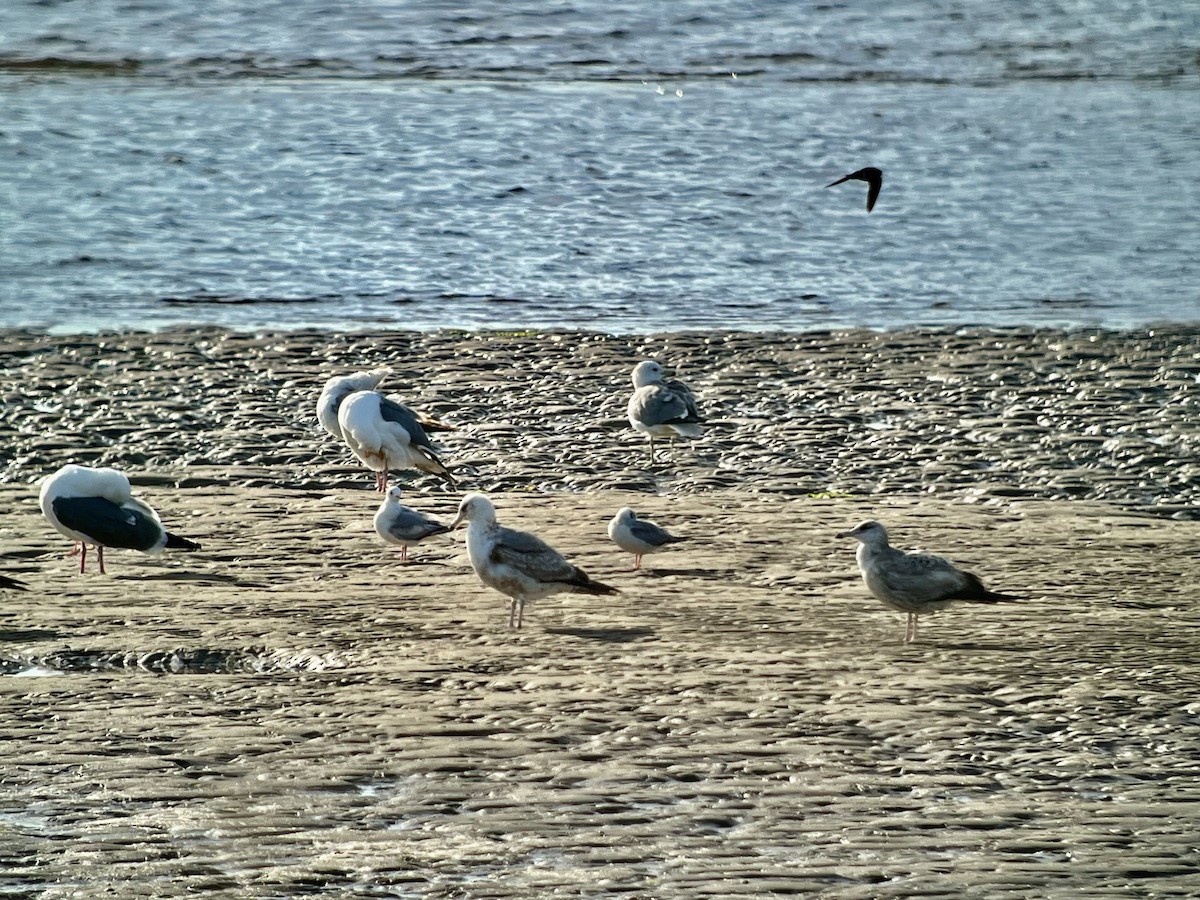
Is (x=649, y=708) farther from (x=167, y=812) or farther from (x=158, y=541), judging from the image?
(x=158, y=541)

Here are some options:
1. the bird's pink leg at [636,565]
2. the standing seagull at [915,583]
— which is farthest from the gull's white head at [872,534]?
the bird's pink leg at [636,565]

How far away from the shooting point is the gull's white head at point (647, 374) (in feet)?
37.5

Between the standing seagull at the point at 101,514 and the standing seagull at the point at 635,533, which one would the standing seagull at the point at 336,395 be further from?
the standing seagull at the point at 635,533

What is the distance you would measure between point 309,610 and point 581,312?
6.87 metres

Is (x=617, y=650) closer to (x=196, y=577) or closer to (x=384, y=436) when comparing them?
(x=196, y=577)

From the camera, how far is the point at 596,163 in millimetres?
20812

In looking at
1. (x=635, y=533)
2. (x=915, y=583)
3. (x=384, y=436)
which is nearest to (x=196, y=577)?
(x=384, y=436)

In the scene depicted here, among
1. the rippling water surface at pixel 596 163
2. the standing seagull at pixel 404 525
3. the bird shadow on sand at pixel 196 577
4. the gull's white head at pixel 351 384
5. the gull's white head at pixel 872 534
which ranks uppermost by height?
the rippling water surface at pixel 596 163

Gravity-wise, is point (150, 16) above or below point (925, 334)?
above

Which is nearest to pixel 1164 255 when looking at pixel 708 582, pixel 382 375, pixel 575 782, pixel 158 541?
pixel 382 375

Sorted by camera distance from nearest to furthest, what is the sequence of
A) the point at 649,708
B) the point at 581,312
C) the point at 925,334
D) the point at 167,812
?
the point at 167,812, the point at 649,708, the point at 925,334, the point at 581,312

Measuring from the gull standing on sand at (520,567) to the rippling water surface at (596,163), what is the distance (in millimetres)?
6113

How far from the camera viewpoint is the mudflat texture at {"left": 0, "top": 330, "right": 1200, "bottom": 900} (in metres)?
5.93

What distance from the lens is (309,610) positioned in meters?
8.40
